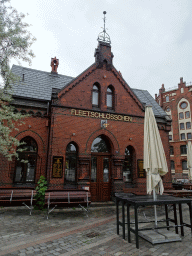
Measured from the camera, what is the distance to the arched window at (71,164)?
10.8m

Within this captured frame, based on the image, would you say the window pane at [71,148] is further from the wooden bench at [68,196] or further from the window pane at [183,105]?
the window pane at [183,105]

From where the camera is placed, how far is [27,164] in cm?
1078

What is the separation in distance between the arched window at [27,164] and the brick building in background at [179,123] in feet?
113

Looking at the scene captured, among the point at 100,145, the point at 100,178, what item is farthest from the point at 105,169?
the point at 100,145

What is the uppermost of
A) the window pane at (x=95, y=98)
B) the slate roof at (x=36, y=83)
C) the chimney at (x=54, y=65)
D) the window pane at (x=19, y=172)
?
the chimney at (x=54, y=65)

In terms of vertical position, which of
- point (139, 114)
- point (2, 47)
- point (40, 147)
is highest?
point (2, 47)

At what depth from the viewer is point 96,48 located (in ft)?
42.4

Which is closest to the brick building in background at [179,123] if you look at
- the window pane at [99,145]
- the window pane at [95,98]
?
the window pane at [99,145]

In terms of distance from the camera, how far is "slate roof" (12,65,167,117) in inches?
456

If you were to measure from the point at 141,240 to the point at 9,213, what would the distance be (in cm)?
597

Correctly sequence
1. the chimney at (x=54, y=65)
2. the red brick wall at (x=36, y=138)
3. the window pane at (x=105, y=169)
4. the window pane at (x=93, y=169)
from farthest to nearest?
the chimney at (x=54, y=65)
the window pane at (x=105, y=169)
the window pane at (x=93, y=169)
the red brick wall at (x=36, y=138)

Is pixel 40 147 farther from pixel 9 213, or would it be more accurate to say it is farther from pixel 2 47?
pixel 2 47

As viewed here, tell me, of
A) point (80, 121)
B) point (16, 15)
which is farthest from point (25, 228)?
point (16, 15)

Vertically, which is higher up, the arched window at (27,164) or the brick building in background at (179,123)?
the brick building in background at (179,123)
